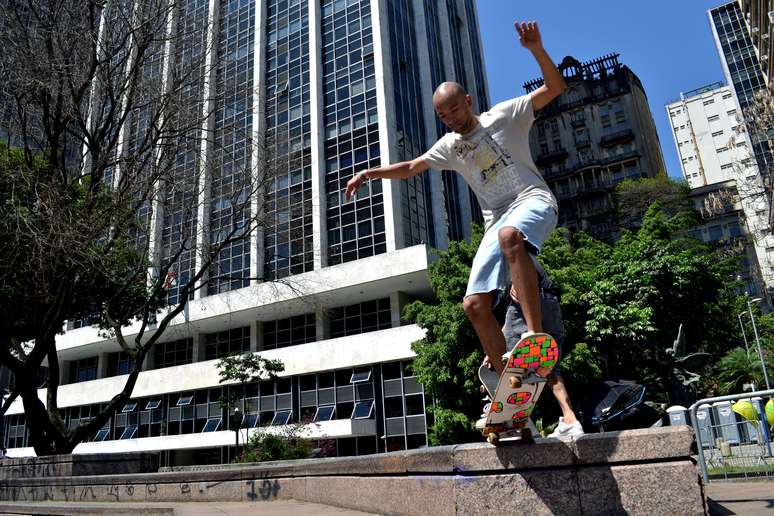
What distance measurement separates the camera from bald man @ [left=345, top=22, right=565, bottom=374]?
10.4 ft

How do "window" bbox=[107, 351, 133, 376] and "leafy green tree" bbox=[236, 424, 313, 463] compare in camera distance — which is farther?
"window" bbox=[107, 351, 133, 376]

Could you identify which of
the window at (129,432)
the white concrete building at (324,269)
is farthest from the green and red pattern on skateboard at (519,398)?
the window at (129,432)

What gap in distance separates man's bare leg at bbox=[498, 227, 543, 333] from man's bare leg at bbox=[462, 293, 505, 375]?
0.21m

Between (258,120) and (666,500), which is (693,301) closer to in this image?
(666,500)

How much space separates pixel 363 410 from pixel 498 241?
27.8 meters

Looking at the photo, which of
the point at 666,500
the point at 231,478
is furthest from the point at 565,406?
the point at 231,478

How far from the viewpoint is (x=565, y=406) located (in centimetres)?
333

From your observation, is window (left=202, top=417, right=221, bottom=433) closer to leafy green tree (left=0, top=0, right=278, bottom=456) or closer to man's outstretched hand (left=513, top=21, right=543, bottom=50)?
leafy green tree (left=0, top=0, right=278, bottom=456)

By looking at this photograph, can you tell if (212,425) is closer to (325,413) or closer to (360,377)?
(325,413)

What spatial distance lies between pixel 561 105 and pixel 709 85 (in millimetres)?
35683

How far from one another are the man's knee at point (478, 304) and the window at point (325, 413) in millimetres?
28795

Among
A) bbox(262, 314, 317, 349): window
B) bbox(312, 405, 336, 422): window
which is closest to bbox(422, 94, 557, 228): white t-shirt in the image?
bbox(312, 405, 336, 422): window

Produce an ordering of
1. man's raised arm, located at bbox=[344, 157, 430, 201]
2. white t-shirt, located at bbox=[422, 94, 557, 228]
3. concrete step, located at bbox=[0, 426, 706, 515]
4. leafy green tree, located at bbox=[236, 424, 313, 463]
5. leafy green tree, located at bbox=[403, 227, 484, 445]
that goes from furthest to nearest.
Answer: leafy green tree, located at bbox=[403, 227, 484, 445], leafy green tree, located at bbox=[236, 424, 313, 463], man's raised arm, located at bbox=[344, 157, 430, 201], white t-shirt, located at bbox=[422, 94, 557, 228], concrete step, located at bbox=[0, 426, 706, 515]

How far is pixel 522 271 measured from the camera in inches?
124
